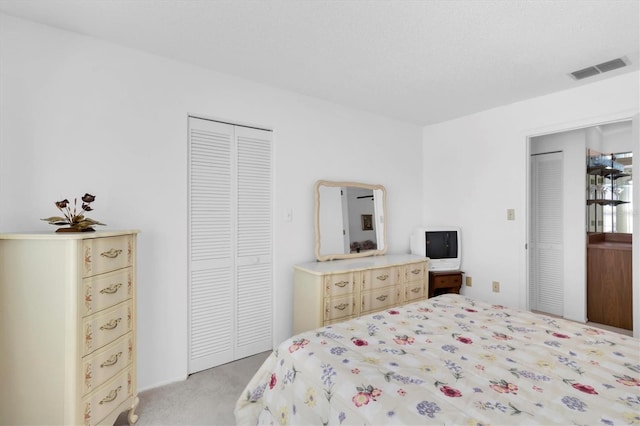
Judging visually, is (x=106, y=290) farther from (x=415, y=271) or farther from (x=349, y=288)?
(x=415, y=271)

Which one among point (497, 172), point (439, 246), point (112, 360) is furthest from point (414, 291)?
point (112, 360)

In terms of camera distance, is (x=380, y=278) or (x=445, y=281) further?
(x=445, y=281)

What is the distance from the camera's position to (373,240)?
12.1 feet

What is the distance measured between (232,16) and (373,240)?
2572 millimetres

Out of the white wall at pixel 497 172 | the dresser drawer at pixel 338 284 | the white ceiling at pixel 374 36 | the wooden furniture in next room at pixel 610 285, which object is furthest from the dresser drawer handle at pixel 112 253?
the wooden furniture in next room at pixel 610 285

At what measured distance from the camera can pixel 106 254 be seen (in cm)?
172

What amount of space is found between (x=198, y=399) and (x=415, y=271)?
7.64 feet

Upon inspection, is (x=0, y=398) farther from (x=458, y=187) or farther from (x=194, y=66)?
(x=458, y=187)

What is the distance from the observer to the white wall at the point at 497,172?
3018mm

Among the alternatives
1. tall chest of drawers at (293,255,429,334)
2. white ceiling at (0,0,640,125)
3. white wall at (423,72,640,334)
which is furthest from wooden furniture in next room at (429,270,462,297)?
white ceiling at (0,0,640,125)

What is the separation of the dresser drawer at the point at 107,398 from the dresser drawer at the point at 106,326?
238 mm

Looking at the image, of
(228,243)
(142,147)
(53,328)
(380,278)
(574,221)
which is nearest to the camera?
(53,328)

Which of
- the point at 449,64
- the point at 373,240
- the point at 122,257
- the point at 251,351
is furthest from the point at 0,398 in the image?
the point at 449,64

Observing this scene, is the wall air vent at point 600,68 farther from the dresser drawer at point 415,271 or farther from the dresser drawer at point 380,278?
the dresser drawer at point 380,278
